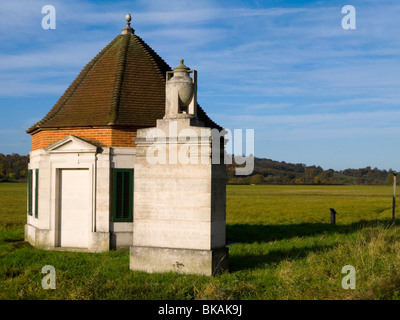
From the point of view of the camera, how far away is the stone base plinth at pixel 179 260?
1064 centimetres

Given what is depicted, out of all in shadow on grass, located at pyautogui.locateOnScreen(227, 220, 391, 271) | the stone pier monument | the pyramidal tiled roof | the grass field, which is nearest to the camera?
the grass field

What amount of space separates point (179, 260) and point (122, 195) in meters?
4.79

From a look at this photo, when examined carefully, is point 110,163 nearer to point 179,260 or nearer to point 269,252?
point 179,260

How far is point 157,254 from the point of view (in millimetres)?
11125

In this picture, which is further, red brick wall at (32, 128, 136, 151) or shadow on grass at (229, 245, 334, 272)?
red brick wall at (32, 128, 136, 151)

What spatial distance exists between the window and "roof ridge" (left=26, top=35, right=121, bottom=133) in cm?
382

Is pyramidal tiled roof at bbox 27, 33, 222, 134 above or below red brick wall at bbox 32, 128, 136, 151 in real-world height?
above

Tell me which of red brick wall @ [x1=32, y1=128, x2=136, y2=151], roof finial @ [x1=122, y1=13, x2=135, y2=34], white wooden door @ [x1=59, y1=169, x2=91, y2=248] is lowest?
white wooden door @ [x1=59, y1=169, x2=91, y2=248]

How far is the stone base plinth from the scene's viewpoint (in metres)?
10.6
